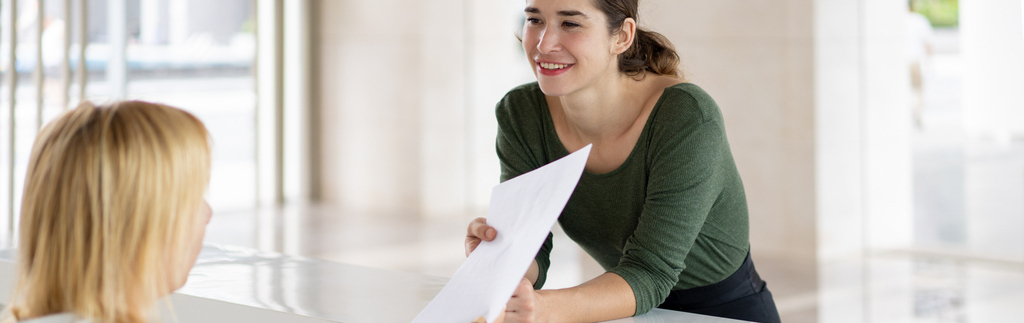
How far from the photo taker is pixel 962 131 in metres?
5.50

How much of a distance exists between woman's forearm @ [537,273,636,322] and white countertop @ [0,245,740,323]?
0.03 meters

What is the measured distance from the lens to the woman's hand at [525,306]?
1.28 meters

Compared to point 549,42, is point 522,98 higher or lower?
lower

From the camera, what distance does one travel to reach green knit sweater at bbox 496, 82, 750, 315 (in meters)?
1.49

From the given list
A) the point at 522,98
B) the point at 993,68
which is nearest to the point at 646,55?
the point at 522,98

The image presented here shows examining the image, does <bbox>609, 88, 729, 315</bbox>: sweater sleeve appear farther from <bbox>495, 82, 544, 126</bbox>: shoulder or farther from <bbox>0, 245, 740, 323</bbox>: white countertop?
<bbox>495, 82, 544, 126</bbox>: shoulder

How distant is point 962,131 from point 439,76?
380 centimetres

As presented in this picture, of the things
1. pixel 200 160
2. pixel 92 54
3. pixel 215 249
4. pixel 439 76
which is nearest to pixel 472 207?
pixel 439 76

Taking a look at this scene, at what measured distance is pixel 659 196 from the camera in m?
1.51

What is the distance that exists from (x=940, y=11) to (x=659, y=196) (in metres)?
4.67

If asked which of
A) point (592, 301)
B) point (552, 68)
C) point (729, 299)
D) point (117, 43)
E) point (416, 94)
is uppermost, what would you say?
point (117, 43)

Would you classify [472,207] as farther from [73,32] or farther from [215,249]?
[215,249]

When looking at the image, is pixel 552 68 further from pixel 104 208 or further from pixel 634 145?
pixel 104 208

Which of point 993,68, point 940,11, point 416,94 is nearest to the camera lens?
point 993,68
